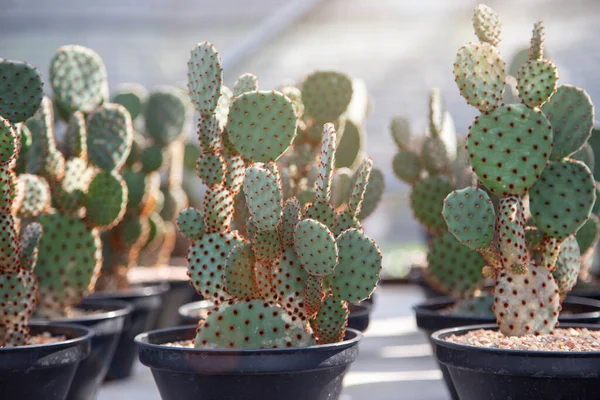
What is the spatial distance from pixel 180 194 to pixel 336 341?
2.80m

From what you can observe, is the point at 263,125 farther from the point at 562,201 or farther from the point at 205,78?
the point at 562,201

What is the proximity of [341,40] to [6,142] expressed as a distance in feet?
34.1

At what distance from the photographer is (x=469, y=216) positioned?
2236 millimetres

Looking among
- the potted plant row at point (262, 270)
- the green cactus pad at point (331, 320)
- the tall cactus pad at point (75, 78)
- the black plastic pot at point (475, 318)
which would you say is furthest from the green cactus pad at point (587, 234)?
the tall cactus pad at point (75, 78)

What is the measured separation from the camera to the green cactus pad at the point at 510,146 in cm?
226

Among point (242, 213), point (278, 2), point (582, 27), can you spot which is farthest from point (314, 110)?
point (278, 2)

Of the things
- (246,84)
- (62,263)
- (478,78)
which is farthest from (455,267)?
(62,263)

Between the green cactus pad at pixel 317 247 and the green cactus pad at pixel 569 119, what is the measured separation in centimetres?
91

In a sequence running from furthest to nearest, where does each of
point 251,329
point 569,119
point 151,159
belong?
point 151,159 < point 569,119 < point 251,329

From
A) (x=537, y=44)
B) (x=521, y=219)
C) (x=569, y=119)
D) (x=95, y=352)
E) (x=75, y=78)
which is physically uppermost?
(x=75, y=78)

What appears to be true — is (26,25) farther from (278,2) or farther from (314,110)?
(314,110)

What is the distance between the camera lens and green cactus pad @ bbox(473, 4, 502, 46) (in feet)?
7.87

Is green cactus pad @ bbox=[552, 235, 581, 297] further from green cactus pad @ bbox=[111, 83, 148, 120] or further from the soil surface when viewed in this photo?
green cactus pad @ bbox=[111, 83, 148, 120]

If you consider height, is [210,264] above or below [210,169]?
below
